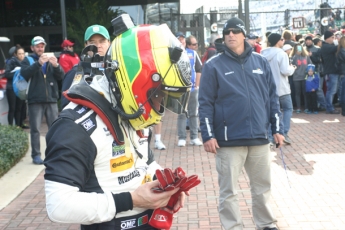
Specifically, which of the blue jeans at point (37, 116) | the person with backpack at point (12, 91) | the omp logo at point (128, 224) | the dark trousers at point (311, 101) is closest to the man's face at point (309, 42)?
the dark trousers at point (311, 101)

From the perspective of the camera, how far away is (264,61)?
A: 5117 mm

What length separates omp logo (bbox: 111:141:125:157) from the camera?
222 cm

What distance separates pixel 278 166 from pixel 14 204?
3.87 m

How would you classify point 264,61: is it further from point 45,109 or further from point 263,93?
point 45,109

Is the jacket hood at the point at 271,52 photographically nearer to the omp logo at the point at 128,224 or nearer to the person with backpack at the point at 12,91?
the person with backpack at the point at 12,91

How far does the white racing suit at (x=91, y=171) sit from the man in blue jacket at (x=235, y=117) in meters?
2.62

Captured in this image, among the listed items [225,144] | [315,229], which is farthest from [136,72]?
[315,229]

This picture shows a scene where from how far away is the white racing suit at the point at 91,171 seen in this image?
2.02 m

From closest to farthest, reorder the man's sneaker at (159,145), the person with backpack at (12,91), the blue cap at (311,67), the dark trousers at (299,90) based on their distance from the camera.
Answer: the man's sneaker at (159,145) → the person with backpack at (12,91) → the blue cap at (311,67) → the dark trousers at (299,90)

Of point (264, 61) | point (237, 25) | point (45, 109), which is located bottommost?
point (45, 109)

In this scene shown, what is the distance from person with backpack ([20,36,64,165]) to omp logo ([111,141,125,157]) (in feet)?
20.6

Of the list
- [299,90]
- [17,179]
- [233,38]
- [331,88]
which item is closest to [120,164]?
[233,38]

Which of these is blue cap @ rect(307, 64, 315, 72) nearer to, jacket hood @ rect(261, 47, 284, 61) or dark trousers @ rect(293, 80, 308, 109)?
dark trousers @ rect(293, 80, 308, 109)

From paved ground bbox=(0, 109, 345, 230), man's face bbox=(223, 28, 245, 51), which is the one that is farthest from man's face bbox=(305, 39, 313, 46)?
man's face bbox=(223, 28, 245, 51)
